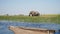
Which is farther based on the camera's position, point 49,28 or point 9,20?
point 9,20

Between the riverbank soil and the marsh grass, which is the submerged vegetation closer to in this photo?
the marsh grass

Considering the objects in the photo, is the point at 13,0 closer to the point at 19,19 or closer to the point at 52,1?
the point at 19,19

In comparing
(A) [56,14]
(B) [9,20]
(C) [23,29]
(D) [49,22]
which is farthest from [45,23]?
(B) [9,20]

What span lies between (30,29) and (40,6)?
0.30m

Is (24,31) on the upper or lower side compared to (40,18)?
lower

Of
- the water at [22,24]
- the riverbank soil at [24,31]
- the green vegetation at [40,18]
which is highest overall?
the green vegetation at [40,18]

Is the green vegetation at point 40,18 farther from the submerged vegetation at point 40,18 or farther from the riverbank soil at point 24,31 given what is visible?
the riverbank soil at point 24,31

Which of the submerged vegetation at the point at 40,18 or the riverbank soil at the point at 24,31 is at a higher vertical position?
the submerged vegetation at the point at 40,18

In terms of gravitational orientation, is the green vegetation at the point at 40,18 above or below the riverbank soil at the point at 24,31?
above

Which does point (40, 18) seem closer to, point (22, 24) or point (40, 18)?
point (40, 18)

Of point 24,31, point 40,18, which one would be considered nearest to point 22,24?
point 24,31

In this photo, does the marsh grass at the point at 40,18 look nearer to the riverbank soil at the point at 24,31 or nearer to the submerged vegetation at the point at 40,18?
the submerged vegetation at the point at 40,18

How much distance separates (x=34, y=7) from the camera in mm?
1467

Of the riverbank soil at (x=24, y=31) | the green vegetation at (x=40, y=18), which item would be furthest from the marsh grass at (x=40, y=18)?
the riverbank soil at (x=24, y=31)
